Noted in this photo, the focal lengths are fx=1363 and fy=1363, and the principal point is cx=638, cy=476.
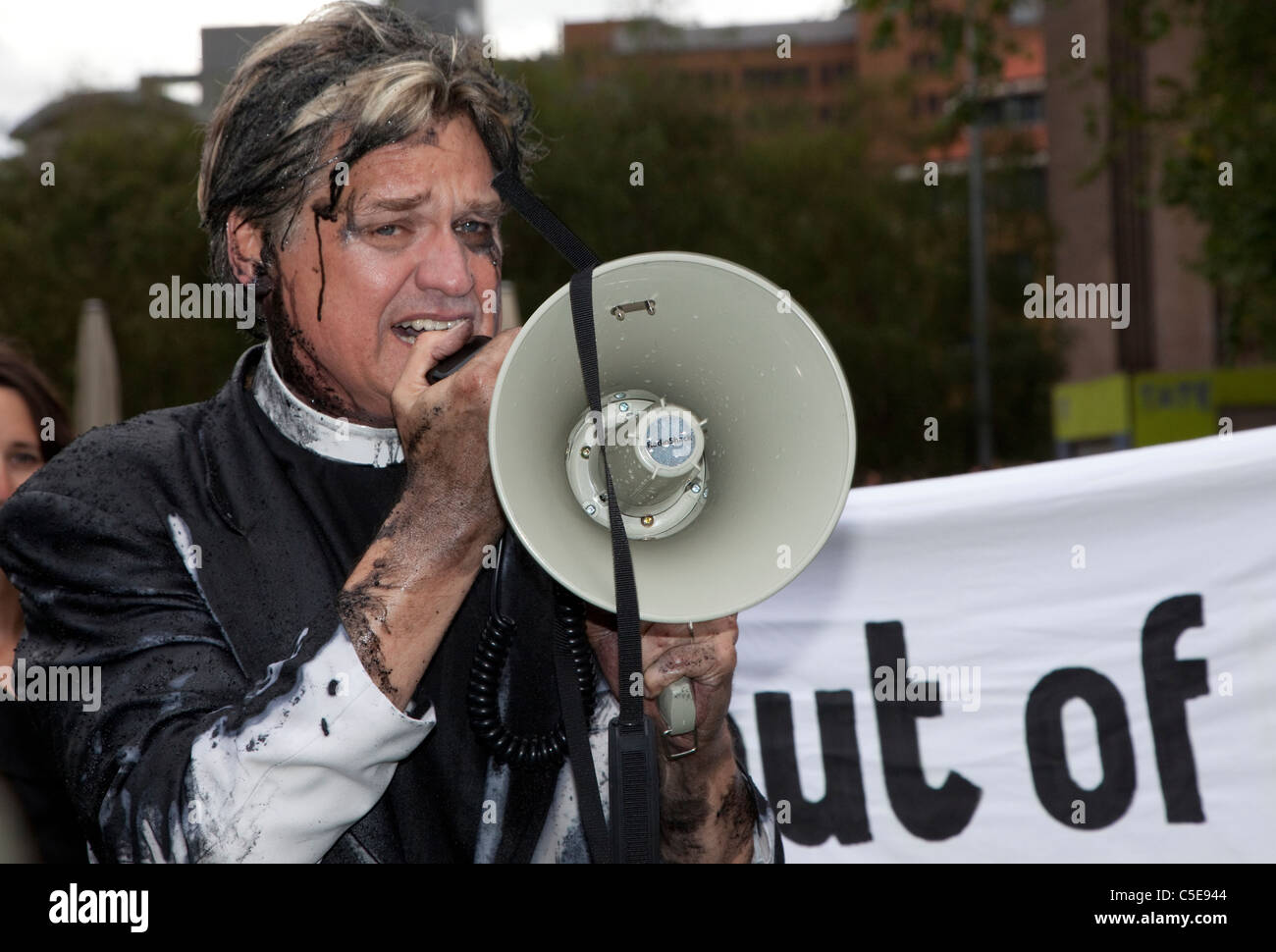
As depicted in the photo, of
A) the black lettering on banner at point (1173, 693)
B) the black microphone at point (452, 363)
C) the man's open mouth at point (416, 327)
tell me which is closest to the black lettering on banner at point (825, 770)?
the black lettering on banner at point (1173, 693)

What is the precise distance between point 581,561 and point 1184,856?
2.33m

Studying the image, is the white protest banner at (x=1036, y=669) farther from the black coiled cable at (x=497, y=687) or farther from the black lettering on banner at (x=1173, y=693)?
the black coiled cable at (x=497, y=687)

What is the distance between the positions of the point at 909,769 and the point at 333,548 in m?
2.12

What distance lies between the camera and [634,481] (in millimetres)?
1545

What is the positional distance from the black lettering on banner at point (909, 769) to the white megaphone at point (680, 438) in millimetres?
1907

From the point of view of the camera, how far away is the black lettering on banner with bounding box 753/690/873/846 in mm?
3451

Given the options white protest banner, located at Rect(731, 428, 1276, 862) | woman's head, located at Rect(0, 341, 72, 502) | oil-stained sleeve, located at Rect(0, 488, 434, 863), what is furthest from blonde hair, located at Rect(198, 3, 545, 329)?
white protest banner, located at Rect(731, 428, 1276, 862)

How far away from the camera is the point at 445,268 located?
1.68m

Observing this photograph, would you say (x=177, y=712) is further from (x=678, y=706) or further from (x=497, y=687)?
(x=678, y=706)

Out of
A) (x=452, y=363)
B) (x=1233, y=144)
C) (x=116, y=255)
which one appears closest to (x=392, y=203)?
(x=452, y=363)

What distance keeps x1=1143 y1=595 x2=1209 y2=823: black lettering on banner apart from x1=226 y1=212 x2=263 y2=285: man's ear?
237 cm
